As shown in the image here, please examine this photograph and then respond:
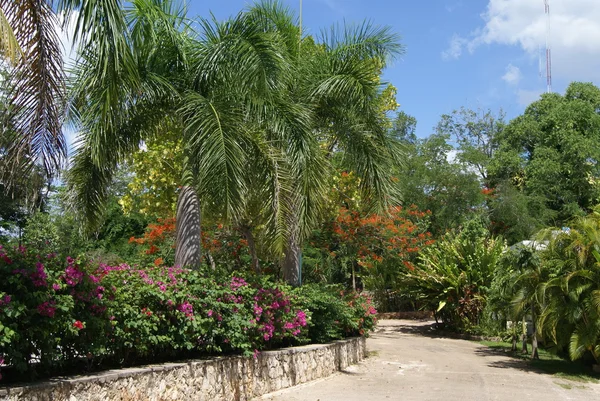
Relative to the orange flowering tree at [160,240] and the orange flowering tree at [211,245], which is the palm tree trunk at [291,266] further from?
the orange flowering tree at [160,240]

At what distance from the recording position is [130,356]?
7582 mm

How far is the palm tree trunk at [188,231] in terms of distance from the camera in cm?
1014

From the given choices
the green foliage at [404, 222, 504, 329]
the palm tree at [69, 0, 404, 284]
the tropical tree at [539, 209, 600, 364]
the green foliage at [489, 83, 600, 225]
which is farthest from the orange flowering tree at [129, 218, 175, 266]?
the green foliage at [489, 83, 600, 225]

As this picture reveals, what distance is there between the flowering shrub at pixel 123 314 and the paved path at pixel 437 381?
51.7 inches

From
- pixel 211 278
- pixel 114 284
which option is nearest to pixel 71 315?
pixel 114 284

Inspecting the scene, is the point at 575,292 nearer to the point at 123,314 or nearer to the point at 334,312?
the point at 334,312

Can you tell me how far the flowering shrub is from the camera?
5664mm

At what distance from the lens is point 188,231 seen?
10188 millimetres

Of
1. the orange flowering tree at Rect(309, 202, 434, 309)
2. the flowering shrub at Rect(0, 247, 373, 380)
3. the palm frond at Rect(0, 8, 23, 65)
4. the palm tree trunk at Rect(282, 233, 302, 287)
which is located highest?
the orange flowering tree at Rect(309, 202, 434, 309)

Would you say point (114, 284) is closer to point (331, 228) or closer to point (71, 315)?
point (71, 315)

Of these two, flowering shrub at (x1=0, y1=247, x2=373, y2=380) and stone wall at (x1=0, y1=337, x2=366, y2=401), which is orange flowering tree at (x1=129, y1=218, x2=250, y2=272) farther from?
flowering shrub at (x1=0, y1=247, x2=373, y2=380)

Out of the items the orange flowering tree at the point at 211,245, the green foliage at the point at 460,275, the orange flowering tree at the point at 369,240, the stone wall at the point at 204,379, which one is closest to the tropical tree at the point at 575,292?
the stone wall at the point at 204,379

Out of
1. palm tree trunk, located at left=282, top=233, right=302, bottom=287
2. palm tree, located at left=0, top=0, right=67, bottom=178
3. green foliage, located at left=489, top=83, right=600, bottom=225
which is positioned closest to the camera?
palm tree, located at left=0, top=0, right=67, bottom=178

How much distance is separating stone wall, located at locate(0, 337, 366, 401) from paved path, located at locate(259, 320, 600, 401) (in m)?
0.27
